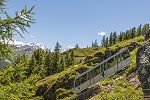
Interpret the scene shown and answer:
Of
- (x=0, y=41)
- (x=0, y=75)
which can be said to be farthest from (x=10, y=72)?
(x=0, y=41)

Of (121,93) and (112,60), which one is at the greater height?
(112,60)

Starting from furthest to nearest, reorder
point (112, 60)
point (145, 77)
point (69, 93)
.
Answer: point (69, 93) < point (112, 60) < point (145, 77)

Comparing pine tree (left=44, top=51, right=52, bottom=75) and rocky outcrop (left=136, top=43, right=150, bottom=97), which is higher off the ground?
pine tree (left=44, top=51, right=52, bottom=75)

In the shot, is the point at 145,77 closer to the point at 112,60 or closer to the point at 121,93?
the point at 121,93

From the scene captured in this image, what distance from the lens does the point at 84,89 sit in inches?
1699

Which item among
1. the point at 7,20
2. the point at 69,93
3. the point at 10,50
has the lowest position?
the point at 69,93

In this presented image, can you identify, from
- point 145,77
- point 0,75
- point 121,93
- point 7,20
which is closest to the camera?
point 7,20

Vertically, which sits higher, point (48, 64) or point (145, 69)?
point (48, 64)

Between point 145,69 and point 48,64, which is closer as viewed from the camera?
point 145,69

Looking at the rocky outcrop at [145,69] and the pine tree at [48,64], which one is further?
the pine tree at [48,64]

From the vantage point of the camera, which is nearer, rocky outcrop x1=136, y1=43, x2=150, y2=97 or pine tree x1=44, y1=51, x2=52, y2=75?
rocky outcrop x1=136, y1=43, x2=150, y2=97

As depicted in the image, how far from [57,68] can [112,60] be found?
78.8 meters

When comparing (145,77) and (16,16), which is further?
(145,77)

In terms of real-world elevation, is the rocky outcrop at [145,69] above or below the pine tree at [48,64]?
below
